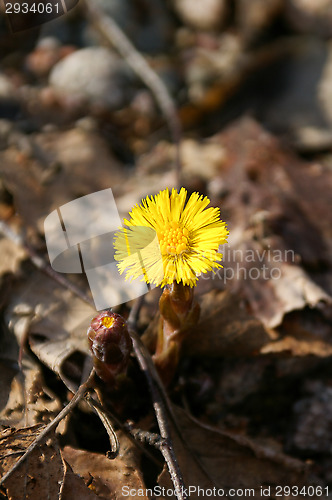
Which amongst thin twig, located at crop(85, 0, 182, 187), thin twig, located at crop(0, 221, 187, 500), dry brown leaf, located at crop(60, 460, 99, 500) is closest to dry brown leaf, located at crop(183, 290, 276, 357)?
thin twig, located at crop(0, 221, 187, 500)

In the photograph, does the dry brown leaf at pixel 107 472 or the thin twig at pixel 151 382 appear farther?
the dry brown leaf at pixel 107 472

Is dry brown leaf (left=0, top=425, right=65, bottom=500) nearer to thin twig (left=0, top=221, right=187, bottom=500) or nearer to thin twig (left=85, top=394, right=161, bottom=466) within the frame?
thin twig (left=0, top=221, right=187, bottom=500)

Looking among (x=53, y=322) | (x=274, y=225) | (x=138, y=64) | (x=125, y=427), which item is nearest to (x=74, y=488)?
(x=125, y=427)

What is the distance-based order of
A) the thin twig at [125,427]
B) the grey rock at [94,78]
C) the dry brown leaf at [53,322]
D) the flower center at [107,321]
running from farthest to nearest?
the grey rock at [94,78], the dry brown leaf at [53,322], the thin twig at [125,427], the flower center at [107,321]

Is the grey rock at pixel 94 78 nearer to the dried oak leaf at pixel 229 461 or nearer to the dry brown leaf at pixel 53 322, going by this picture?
the dry brown leaf at pixel 53 322

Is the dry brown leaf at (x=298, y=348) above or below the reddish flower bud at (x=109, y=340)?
below

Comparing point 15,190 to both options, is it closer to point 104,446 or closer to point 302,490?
point 104,446

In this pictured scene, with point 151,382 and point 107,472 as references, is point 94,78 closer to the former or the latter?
point 151,382

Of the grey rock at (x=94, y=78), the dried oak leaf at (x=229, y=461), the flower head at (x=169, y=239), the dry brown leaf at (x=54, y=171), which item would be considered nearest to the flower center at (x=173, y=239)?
the flower head at (x=169, y=239)
